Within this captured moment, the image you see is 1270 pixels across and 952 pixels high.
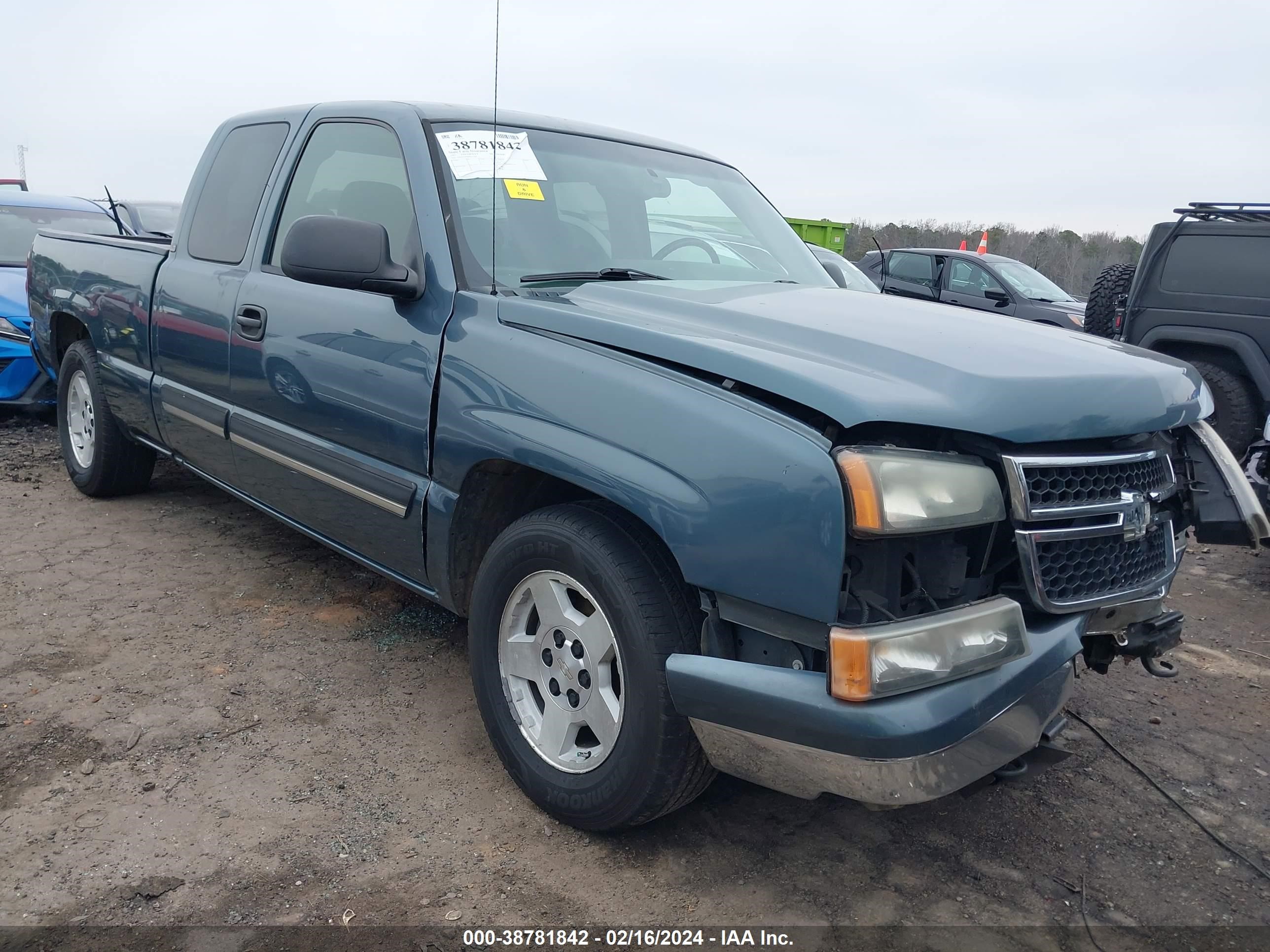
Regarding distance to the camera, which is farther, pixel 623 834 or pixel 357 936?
pixel 623 834

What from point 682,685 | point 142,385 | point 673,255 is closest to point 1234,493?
point 682,685

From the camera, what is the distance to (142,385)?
443cm

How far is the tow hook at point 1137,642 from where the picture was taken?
7.92 ft

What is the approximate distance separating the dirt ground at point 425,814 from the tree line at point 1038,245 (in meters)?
16.2

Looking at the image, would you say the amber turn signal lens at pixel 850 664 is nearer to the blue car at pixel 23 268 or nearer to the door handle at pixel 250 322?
the door handle at pixel 250 322

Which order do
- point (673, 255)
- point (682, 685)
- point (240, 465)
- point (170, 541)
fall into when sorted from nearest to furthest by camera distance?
1. point (682, 685)
2. point (673, 255)
3. point (240, 465)
4. point (170, 541)

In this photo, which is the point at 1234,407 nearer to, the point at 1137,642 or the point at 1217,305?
the point at 1217,305

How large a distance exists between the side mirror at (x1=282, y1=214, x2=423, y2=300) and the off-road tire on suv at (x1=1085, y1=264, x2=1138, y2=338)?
302 inches

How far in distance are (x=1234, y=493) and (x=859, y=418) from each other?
130 centimetres

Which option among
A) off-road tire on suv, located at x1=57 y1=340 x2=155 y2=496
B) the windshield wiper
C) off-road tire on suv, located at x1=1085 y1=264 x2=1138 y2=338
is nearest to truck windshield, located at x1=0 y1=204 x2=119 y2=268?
off-road tire on suv, located at x1=57 y1=340 x2=155 y2=496

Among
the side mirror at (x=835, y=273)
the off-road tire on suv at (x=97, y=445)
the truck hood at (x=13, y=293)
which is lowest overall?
the off-road tire on suv at (x=97, y=445)

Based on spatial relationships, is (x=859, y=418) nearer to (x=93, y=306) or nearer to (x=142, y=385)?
(x=142, y=385)

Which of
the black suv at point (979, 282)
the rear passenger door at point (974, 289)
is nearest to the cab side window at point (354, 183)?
the black suv at point (979, 282)

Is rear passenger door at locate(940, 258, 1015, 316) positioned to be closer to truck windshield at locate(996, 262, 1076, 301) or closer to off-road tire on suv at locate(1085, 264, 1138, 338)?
truck windshield at locate(996, 262, 1076, 301)
